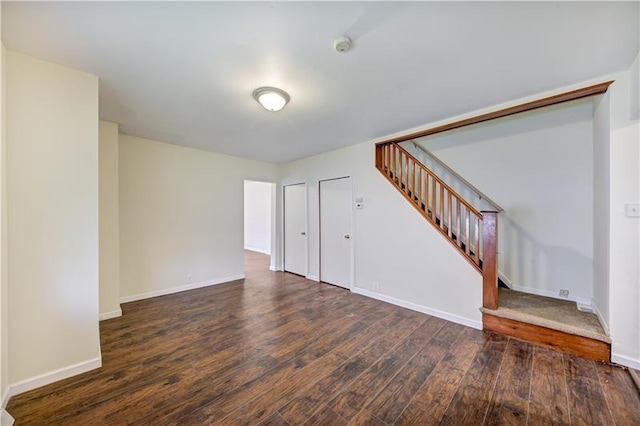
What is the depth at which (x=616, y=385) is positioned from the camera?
73.5 inches

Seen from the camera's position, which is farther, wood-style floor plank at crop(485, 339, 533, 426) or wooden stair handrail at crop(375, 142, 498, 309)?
wooden stair handrail at crop(375, 142, 498, 309)

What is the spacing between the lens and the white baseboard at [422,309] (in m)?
2.87

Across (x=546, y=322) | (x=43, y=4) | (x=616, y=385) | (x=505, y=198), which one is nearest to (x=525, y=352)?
(x=546, y=322)

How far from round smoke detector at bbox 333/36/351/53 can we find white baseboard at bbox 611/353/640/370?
11.2ft

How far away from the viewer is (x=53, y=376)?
1900 millimetres

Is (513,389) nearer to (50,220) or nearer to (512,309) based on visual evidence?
(512,309)

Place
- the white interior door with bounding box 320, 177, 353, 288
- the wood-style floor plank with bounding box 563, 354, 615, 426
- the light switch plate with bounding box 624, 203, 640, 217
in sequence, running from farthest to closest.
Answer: the white interior door with bounding box 320, 177, 353, 288
the light switch plate with bounding box 624, 203, 640, 217
the wood-style floor plank with bounding box 563, 354, 615, 426

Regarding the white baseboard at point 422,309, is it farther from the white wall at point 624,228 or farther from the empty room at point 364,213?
the white wall at point 624,228

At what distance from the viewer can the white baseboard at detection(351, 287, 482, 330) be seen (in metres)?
2.87

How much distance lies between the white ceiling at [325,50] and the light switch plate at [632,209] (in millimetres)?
1155

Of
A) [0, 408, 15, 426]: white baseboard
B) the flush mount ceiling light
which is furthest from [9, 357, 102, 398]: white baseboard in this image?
the flush mount ceiling light

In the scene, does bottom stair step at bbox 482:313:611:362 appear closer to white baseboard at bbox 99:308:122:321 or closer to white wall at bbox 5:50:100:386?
white wall at bbox 5:50:100:386

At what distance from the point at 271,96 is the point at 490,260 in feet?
9.52

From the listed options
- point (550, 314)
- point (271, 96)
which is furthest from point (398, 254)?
point (271, 96)
